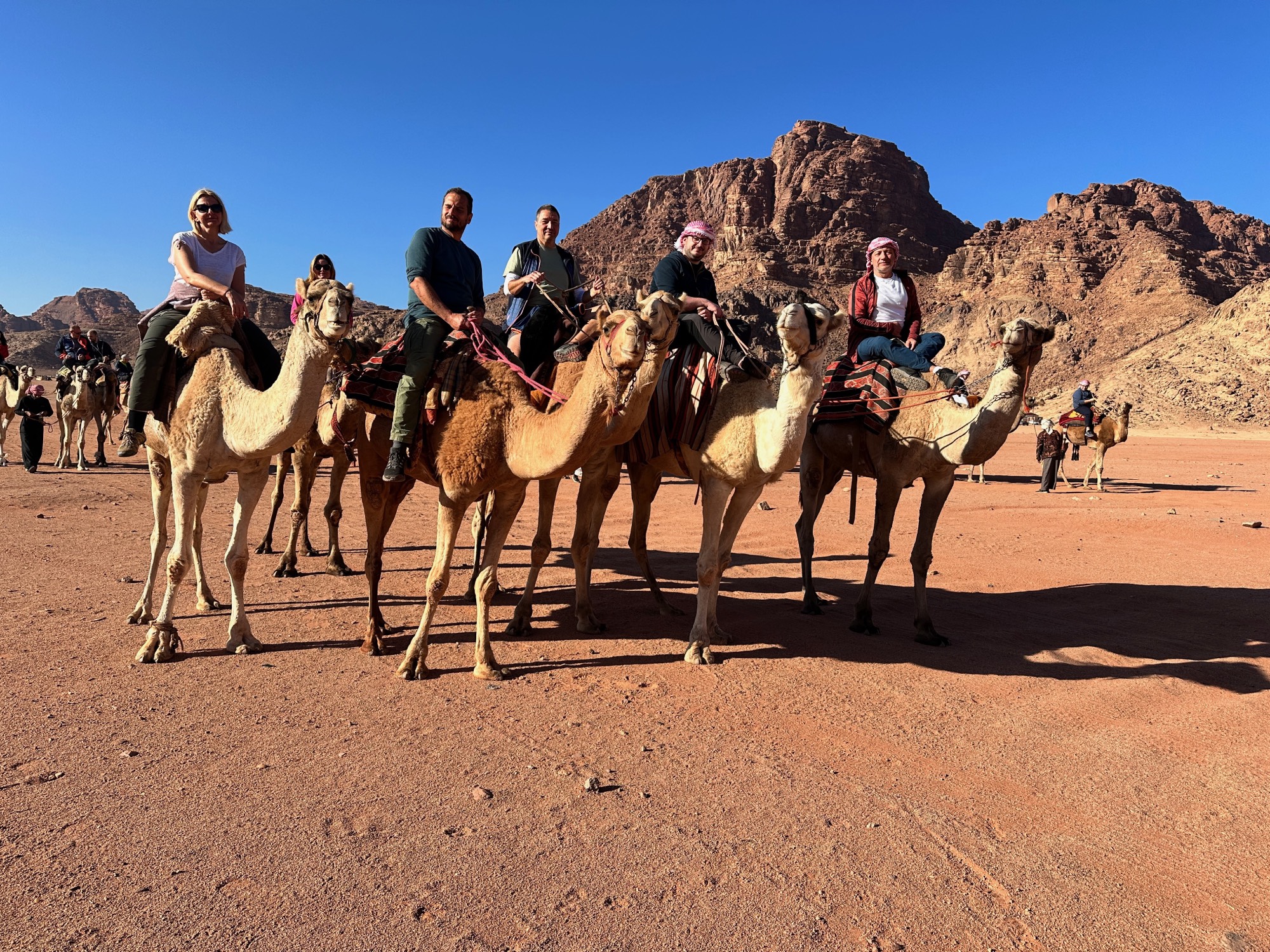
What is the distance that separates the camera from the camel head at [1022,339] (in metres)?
6.81

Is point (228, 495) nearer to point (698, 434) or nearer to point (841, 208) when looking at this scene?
point (698, 434)

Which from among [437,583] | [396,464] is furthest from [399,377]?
[437,583]

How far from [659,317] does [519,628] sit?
11.5ft

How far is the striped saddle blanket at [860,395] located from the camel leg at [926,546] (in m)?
0.74

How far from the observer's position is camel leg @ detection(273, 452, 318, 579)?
923 cm

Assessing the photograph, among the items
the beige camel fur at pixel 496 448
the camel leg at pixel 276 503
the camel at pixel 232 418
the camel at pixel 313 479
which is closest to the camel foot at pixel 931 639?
the beige camel fur at pixel 496 448

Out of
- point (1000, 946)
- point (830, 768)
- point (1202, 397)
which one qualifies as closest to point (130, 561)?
point (830, 768)

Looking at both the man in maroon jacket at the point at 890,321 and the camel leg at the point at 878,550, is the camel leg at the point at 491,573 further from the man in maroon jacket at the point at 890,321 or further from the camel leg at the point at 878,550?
the man in maroon jacket at the point at 890,321

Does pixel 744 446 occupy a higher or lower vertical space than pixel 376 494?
higher

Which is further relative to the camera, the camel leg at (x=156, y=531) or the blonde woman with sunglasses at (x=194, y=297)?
the camel leg at (x=156, y=531)

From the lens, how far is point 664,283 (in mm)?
6883

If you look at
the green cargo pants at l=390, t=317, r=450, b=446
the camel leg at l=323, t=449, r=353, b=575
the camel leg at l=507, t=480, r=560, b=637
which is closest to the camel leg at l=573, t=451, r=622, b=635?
the camel leg at l=507, t=480, r=560, b=637

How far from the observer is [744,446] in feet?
20.6

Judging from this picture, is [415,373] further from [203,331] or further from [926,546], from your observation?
[926,546]
